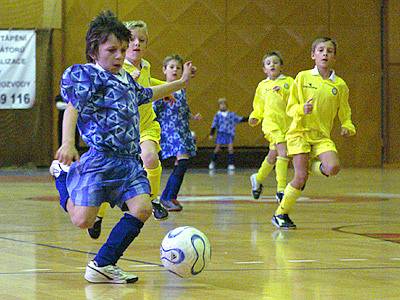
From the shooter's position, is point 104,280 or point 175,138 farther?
point 175,138

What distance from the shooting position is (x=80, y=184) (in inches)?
238

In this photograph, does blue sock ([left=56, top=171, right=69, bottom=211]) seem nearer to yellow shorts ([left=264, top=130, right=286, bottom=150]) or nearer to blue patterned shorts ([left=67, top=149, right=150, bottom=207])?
blue patterned shorts ([left=67, top=149, right=150, bottom=207])

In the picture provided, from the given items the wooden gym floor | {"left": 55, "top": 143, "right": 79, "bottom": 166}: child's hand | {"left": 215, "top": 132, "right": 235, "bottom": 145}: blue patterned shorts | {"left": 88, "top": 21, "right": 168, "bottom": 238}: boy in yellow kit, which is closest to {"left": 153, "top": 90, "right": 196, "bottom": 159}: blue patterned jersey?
the wooden gym floor

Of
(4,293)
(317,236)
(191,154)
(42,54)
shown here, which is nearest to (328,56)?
(317,236)

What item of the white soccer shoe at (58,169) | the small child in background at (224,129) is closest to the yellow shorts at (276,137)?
the white soccer shoe at (58,169)

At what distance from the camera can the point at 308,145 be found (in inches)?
382

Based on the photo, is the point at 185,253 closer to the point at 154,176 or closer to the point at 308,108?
the point at 308,108

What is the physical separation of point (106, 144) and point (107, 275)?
2.47 ft

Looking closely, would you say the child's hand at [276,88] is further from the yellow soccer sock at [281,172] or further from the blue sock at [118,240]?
the blue sock at [118,240]

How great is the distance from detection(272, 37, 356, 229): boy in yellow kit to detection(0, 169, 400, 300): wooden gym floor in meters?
0.34

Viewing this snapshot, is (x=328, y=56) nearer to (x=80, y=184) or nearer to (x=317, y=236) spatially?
(x=317, y=236)

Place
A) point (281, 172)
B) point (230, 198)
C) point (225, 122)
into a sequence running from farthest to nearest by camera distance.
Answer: point (225, 122)
point (230, 198)
point (281, 172)

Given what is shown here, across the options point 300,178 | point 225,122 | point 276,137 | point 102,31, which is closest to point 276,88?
point 276,137

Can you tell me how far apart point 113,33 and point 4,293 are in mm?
1626
